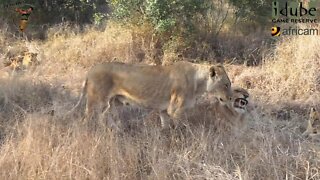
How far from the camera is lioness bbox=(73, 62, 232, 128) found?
5762mm

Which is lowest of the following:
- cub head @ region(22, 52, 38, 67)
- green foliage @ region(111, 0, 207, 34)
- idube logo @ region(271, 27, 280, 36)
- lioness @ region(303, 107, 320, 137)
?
lioness @ region(303, 107, 320, 137)

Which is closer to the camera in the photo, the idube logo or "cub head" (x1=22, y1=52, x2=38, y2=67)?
"cub head" (x1=22, y1=52, x2=38, y2=67)

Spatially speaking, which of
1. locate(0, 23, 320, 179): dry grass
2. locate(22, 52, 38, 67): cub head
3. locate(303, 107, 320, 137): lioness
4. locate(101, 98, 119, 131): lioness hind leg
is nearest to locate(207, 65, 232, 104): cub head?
locate(0, 23, 320, 179): dry grass

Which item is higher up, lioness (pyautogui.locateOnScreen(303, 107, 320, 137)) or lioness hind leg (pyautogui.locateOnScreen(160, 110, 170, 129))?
lioness hind leg (pyautogui.locateOnScreen(160, 110, 170, 129))

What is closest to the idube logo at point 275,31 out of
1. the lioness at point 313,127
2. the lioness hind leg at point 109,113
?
the lioness at point 313,127

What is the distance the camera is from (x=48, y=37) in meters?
11.3

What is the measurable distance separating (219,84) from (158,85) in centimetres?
77

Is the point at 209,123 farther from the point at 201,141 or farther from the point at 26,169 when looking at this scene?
the point at 26,169

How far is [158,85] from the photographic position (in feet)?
19.4

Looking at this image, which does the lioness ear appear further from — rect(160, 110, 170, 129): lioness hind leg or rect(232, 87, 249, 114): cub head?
rect(160, 110, 170, 129): lioness hind leg

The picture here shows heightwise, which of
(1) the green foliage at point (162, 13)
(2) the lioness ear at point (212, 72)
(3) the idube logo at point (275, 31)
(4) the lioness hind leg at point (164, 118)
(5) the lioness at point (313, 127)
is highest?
(1) the green foliage at point (162, 13)

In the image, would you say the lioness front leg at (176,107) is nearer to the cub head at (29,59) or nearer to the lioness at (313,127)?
the lioness at (313,127)

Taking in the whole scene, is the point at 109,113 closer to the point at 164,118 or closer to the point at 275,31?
the point at 164,118

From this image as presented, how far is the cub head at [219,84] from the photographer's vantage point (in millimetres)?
5781
